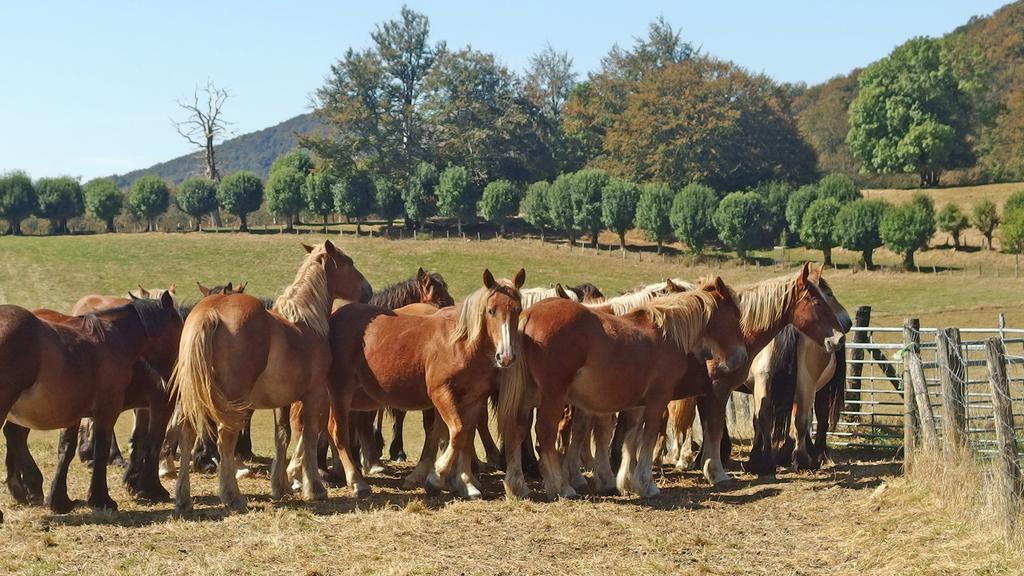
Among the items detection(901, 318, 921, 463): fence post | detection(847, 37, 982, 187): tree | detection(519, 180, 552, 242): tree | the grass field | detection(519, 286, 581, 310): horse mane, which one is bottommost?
the grass field

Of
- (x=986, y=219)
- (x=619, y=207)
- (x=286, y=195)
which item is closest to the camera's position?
(x=986, y=219)

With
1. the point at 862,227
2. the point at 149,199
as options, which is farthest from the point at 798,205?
the point at 149,199

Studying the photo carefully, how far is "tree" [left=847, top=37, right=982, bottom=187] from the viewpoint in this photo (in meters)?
84.7

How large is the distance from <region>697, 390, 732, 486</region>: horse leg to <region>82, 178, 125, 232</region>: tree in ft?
262

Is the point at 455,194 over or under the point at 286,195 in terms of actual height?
under

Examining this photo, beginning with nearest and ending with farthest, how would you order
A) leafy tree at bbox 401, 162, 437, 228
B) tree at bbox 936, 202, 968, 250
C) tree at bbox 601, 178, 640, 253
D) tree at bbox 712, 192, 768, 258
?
tree at bbox 936, 202, 968, 250 → tree at bbox 712, 192, 768, 258 → tree at bbox 601, 178, 640, 253 → leafy tree at bbox 401, 162, 437, 228

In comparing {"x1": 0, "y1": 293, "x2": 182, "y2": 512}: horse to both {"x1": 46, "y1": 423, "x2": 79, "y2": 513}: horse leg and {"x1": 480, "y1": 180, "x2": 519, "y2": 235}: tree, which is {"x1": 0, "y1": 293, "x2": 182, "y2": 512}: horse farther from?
{"x1": 480, "y1": 180, "x2": 519, "y2": 235}: tree

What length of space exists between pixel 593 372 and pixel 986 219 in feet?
208

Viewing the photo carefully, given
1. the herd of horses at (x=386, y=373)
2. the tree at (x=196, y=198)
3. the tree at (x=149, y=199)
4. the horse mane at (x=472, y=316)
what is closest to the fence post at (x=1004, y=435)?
the herd of horses at (x=386, y=373)

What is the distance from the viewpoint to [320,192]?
81.1 metres

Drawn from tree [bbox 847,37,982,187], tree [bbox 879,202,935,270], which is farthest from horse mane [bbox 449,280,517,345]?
tree [bbox 847,37,982,187]

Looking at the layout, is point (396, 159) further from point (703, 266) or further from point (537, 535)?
point (537, 535)

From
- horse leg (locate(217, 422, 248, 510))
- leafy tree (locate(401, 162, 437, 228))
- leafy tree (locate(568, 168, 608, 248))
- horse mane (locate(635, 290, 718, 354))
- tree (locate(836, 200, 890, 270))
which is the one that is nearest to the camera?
horse leg (locate(217, 422, 248, 510))

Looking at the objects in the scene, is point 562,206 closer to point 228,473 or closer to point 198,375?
point 228,473
